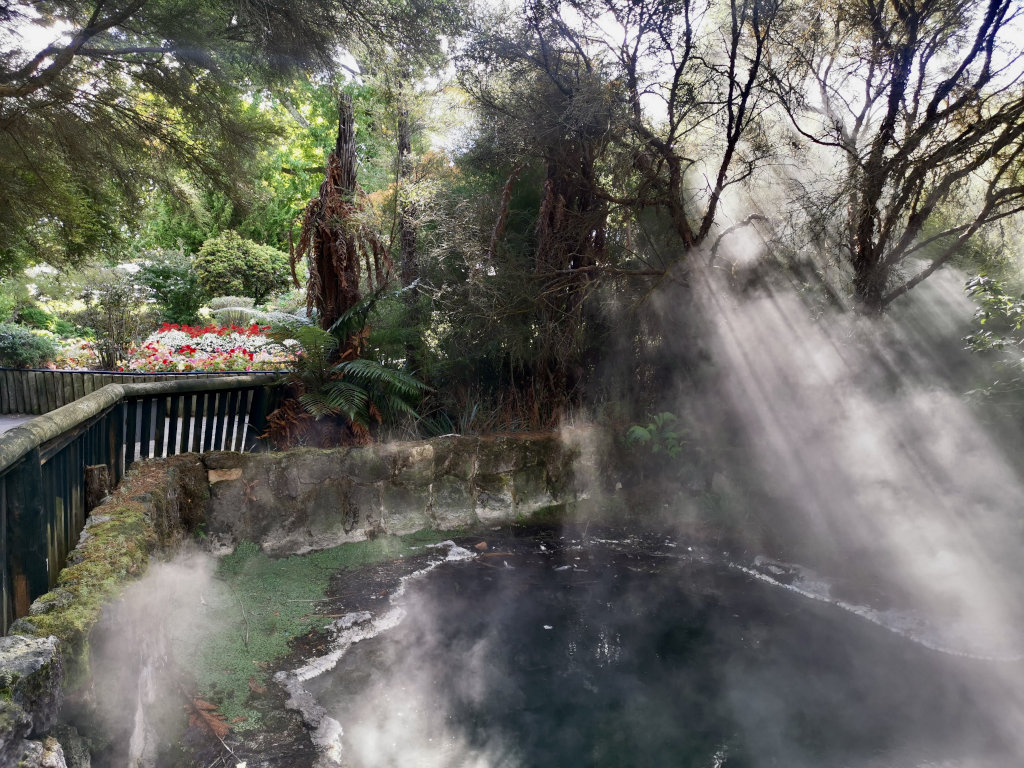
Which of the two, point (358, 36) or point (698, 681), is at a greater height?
point (358, 36)

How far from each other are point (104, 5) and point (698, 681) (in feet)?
21.2

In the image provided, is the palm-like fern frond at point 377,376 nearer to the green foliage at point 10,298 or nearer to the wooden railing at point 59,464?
the wooden railing at point 59,464

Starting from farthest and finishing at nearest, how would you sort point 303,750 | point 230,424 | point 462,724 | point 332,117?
point 332,117, point 230,424, point 462,724, point 303,750

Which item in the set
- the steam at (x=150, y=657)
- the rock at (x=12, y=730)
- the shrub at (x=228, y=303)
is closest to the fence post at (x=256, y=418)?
the steam at (x=150, y=657)

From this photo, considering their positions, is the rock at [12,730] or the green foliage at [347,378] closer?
the rock at [12,730]

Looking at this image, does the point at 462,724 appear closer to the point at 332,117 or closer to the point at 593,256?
the point at 593,256

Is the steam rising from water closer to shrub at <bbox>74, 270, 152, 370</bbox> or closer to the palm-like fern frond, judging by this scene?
the palm-like fern frond

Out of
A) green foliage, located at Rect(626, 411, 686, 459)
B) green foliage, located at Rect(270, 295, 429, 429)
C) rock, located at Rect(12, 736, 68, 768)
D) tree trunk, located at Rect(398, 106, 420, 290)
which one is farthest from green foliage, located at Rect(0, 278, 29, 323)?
rock, located at Rect(12, 736, 68, 768)

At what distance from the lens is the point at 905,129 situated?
5148 mm

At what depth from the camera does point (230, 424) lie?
5.48 meters

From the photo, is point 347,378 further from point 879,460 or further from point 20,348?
point 20,348

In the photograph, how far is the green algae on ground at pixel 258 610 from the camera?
3.36 m

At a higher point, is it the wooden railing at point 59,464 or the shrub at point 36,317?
the shrub at point 36,317

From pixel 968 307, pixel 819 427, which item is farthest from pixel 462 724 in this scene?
pixel 968 307
